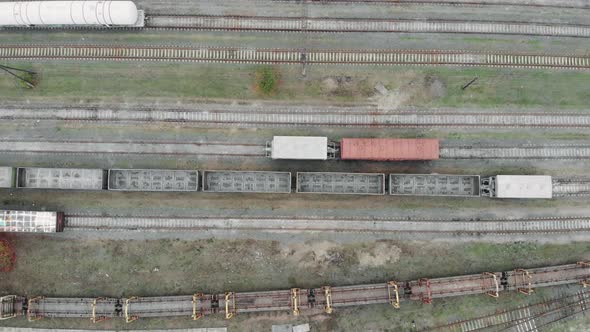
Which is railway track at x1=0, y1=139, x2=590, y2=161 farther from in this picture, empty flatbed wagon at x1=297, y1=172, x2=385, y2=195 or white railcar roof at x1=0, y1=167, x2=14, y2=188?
empty flatbed wagon at x1=297, y1=172, x2=385, y2=195

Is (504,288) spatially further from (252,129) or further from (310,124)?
(252,129)

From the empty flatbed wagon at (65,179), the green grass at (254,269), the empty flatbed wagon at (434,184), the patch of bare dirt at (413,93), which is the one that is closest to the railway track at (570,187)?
the green grass at (254,269)

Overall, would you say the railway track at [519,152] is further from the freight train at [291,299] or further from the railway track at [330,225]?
the freight train at [291,299]

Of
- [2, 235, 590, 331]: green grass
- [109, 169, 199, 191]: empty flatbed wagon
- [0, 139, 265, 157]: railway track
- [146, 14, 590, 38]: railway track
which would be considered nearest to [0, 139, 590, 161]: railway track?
[0, 139, 265, 157]: railway track

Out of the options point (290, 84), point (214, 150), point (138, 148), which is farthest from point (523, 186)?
point (138, 148)

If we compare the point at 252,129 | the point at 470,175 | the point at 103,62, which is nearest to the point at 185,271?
the point at 252,129

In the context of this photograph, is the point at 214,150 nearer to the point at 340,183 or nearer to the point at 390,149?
the point at 340,183
